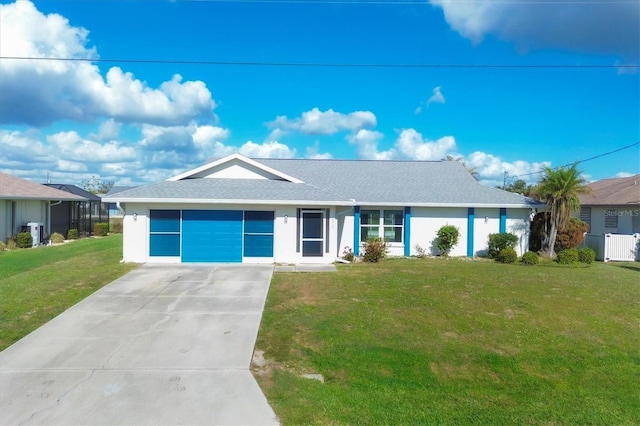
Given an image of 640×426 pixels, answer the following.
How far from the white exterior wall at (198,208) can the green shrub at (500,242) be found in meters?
7.38

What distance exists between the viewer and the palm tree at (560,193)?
18484mm

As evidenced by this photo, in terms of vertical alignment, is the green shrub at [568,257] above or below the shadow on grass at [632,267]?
above

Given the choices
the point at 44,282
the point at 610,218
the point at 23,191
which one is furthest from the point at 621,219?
the point at 23,191

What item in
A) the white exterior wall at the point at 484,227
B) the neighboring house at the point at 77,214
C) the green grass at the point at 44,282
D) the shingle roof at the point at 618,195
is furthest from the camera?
the neighboring house at the point at 77,214

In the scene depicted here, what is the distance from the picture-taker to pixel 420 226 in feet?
66.7

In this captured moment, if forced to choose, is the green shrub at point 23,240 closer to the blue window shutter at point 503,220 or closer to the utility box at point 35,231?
the utility box at point 35,231

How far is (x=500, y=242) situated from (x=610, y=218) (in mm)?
9486

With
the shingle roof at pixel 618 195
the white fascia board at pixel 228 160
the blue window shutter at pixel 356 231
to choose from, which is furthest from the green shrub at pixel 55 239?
the shingle roof at pixel 618 195

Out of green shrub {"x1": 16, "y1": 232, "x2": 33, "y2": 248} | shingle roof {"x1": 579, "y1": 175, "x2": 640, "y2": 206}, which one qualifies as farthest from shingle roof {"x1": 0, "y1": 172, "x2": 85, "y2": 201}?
shingle roof {"x1": 579, "y1": 175, "x2": 640, "y2": 206}

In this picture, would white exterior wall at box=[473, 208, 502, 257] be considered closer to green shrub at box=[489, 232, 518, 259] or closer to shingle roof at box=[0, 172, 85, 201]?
green shrub at box=[489, 232, 518, 259]

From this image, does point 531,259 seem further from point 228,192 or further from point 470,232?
point 228,192

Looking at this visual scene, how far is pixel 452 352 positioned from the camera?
301 inches

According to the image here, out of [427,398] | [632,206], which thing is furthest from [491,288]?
[632,206]

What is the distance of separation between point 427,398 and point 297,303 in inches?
202
